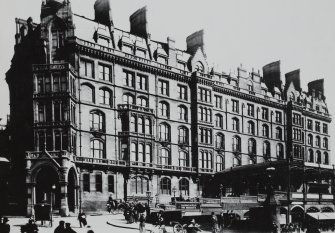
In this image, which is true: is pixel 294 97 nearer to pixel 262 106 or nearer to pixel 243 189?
pixel 262 106

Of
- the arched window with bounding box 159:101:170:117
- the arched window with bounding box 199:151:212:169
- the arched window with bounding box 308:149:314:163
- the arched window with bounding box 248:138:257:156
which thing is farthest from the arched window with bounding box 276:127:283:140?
the arched window with bounding box 159:101:170:117

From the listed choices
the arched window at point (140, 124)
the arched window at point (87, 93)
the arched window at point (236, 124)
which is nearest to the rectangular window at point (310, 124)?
the arched window at point (236, 124)

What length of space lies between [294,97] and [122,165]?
128ft

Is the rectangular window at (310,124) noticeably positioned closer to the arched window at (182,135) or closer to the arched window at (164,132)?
the arched window at (182,135)

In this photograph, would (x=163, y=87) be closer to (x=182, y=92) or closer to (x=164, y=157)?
(x=182, y=92)

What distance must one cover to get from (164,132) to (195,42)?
15650 millimetres

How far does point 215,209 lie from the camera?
4378 cm

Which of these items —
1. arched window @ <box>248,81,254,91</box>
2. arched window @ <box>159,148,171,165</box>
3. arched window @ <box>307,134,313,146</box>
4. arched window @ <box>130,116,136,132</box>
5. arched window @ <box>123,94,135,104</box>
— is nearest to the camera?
arched window @ <box>130,116,136,132</box>

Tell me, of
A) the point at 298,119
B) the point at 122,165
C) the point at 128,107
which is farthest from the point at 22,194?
the point at 298,119

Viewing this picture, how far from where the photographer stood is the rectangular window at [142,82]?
53.4 metres

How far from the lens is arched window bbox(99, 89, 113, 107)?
164 ft

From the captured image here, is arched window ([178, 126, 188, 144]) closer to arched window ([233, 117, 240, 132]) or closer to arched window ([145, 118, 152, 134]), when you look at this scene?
arched window ([145, 118, 152, 134])

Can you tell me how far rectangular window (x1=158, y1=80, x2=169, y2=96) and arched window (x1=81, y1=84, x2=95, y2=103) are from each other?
31.9ft

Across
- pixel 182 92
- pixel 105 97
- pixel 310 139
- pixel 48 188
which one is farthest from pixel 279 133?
pixel 48 188
